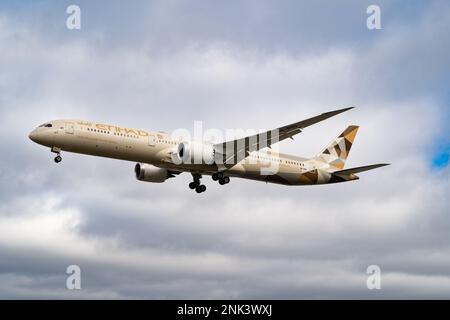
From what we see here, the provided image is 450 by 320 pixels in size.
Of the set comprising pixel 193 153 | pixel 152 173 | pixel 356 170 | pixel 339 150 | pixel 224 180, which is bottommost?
pixel 224 180

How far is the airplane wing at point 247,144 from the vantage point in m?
52.8

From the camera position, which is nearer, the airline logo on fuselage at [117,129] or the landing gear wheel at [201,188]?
the airline logo on fuselage at [117,129]

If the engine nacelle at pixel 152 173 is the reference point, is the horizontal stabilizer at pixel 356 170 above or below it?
below

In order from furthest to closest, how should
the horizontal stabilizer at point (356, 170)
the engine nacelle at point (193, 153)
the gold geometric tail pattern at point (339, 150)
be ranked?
the gold geometric tail pattern at point (339, 150) < the horizontal stabilizer at point (356, 170) < the engine nacelle at point (193, 153)

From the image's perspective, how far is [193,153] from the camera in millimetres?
55938

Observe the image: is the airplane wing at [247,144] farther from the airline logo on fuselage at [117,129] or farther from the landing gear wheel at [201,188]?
the airline logo on fuselage at [117,129]

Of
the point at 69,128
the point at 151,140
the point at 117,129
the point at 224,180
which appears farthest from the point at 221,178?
the point at 69,128

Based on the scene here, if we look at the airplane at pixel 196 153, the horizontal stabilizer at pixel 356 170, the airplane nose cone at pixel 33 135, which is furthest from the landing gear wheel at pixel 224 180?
the airplane nose cone at pixel 33 135

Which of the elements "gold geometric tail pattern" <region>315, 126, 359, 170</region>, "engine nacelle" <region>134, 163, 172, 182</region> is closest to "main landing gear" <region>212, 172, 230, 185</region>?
"engine nacelle" <region>134, 163, 172, 182</region>

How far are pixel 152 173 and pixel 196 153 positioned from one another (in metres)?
9.91

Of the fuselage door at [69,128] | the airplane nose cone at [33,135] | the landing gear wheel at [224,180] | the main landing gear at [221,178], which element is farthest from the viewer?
the landing gear wheel at [224,180]

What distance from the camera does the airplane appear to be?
52594mm

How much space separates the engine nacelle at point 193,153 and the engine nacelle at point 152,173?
29.0 feet

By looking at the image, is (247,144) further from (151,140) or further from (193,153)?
(151,140)
